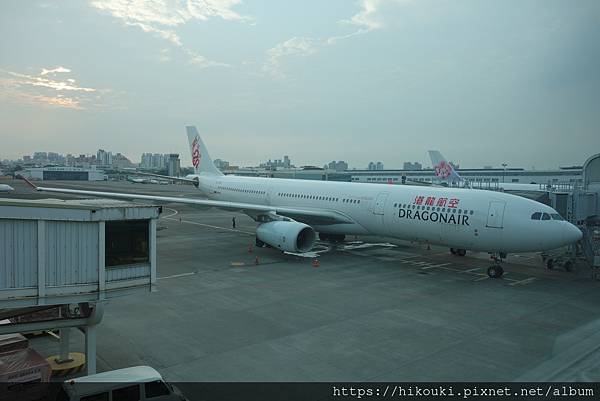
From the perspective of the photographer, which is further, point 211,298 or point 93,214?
point 211,298

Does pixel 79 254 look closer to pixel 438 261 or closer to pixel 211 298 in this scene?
pixel 211 298

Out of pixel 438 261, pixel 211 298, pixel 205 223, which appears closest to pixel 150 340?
pixel 211 298

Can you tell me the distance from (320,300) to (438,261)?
9823 millimetres

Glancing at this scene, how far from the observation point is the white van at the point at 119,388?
7.03 metres

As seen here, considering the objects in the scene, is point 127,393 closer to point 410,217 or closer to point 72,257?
point 72,257

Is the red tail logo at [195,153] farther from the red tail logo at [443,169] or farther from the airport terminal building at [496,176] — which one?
the airport terminal building at [496,176]

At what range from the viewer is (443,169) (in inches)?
2379

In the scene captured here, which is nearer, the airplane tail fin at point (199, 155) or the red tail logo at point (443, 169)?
the airplane tail fin at point (199, 155)

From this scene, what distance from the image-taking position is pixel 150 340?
11.3 meters

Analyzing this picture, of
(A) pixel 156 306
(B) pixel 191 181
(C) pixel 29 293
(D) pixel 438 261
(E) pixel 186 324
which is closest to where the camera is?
(C) pixel 29 293

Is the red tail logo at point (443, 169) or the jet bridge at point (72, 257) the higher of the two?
the red tail logo at point (443, 169)

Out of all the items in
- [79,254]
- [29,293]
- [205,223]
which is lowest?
[205,223]

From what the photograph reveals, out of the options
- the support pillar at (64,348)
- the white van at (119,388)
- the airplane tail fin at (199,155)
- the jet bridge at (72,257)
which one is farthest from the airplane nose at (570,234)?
the airplane tail fin at (199,155)

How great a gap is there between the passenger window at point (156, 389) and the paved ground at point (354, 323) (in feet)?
5.68
